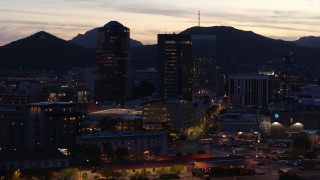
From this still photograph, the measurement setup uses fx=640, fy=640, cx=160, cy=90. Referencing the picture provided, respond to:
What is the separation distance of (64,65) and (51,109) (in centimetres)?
4405

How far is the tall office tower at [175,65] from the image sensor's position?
119 feet

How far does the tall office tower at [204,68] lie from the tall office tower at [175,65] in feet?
11.4

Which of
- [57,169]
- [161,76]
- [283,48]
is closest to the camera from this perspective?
[57,169]

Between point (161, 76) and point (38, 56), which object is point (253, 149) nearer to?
point (161, 76)

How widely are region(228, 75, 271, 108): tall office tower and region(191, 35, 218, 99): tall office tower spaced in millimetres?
5534

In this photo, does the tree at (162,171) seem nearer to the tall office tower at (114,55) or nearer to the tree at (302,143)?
the tree at (302,143)

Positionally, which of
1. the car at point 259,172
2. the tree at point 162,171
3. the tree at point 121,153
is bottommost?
the car at point 259,172

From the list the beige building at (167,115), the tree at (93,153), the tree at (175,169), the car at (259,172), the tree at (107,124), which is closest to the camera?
the tree at (175,169)

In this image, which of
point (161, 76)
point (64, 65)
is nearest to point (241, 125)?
point (161, 76)

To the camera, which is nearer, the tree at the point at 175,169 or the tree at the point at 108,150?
the tree at the point at 175,169

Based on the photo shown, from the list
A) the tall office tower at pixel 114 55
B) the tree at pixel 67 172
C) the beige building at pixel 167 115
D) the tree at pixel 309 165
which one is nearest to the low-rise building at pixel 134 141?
the tree at pixel 67 172

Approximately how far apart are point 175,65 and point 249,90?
4.83 m

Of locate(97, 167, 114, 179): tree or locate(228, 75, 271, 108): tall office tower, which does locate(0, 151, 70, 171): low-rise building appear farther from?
locate(228, 75, 271, 108): tall office tower

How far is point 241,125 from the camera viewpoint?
69.8 ft
